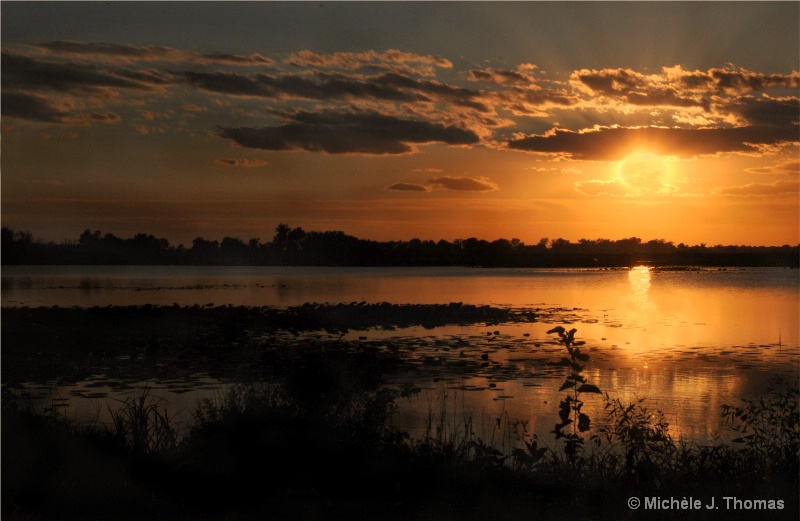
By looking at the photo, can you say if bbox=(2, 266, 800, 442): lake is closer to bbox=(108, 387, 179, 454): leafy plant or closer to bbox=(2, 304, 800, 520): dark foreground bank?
bbox=(2, 304, 800, 520): dark foreground bank

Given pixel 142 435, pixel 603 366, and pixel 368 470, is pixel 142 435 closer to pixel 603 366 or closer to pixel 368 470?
pixel 368 470

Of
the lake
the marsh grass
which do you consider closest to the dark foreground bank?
the marsh grass

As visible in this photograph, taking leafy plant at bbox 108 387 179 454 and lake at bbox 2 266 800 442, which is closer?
leafy plant at bbox 108 387 179 454

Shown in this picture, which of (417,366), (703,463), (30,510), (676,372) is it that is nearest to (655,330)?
(676,372)

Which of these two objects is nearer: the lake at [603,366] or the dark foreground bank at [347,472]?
the dark foreground bank at [347,472]

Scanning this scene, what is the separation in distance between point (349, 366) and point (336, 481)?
989 cm

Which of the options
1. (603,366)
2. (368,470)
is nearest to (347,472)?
(368,470)

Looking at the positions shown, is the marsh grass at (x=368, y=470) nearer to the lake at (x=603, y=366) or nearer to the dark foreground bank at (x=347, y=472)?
the dark foreground bank at (x=347, y=472)

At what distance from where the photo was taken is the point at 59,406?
43.9 ft

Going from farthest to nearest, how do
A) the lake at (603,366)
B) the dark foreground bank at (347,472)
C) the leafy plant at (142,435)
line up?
the lake at (603,366), the leafy plant at (142,435), the dark foreground bank at (347,472)

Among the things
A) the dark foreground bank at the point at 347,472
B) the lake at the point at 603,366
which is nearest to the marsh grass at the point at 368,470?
the dark foreground bank at the point at 347,472

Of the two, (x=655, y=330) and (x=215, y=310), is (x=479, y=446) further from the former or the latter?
(x=215, y=310)

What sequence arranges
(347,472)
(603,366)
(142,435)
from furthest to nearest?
(603,366)
(142,435)
(347,472)

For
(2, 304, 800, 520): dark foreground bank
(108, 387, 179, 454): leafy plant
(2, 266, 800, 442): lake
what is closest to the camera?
(2, 304, 800, 520): dark foreground bank
